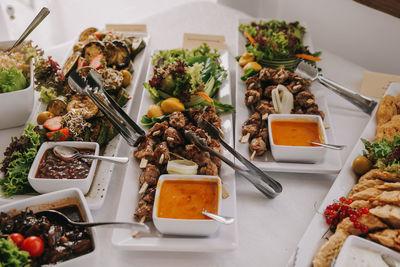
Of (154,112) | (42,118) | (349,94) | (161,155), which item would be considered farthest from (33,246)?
(349,94)

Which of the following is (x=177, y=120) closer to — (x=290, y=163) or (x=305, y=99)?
(x=290, y=163)

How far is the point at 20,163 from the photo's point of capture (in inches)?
94.0

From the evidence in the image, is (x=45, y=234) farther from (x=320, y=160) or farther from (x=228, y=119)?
(x=320, y=160)

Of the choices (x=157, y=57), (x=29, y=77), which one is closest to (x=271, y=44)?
(x=157, y=57)

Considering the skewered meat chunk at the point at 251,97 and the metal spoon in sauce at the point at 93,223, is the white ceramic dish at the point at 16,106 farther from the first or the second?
the skewered meat chunk at the point at 251,97

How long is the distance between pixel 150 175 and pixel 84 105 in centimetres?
88

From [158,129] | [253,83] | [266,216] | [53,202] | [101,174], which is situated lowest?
[266,216]

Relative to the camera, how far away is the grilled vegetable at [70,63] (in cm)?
→ 317

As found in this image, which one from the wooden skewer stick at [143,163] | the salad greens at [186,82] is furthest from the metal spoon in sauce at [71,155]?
the salad greens at [186,82]

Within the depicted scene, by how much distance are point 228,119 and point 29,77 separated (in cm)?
162

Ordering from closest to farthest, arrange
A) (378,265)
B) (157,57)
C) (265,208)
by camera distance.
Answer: (378,265) < (265,208) < (157,57)

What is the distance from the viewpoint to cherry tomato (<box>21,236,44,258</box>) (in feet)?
5.78

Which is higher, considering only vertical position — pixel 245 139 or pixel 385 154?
pixel 385 154

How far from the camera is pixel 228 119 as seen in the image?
288 cm
